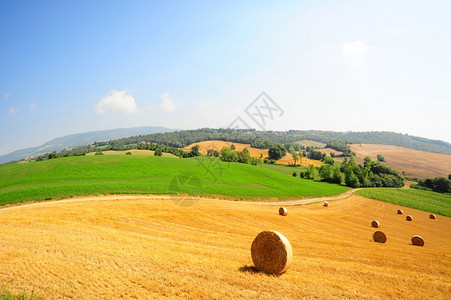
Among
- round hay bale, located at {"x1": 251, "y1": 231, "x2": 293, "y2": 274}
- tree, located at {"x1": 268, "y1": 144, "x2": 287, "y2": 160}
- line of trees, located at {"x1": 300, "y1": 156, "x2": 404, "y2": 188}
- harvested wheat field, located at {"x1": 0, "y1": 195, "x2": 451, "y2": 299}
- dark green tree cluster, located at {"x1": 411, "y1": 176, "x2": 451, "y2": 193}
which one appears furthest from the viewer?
tree, located at {"x1": 268, "y1": 144, "x2": 287, "y2": 160}

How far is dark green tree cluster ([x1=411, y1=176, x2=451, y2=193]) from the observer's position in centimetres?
7588

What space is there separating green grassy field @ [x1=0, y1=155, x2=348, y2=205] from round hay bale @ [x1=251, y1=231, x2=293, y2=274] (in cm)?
2456

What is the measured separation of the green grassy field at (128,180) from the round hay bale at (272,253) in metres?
24.6

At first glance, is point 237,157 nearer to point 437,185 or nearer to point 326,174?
point 326,174

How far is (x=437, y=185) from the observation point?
257 feet

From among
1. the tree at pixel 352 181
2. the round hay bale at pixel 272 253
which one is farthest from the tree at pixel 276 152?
the round hay bale at pixel 272 253

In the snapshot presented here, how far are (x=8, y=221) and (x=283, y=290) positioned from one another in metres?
19.7

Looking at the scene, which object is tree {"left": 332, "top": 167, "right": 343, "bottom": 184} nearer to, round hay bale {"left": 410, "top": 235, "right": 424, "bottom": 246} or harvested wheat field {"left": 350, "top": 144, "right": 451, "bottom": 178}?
harvested wheat field {"left": 350, "top": 144, "right": 451, "bottom": 178}

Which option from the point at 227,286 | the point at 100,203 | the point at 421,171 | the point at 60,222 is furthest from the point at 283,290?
the point at 421,171

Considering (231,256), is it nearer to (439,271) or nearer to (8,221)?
(439,271)

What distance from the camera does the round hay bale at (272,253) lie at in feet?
31.8

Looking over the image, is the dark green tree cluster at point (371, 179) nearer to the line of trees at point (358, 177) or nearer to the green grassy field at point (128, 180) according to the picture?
the line of trees at point (358, 177)

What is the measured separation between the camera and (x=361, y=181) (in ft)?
249

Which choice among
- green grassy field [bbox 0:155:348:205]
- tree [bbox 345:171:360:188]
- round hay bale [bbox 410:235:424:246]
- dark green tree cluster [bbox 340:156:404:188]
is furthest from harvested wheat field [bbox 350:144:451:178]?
round hay bale [bbox 410:235:424:246]
